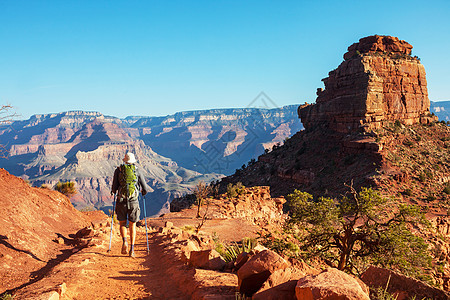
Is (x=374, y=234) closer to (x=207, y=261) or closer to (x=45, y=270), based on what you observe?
(x=207, y=261)

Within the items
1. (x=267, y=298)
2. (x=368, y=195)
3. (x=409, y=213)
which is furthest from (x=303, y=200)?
(x=267, y=298)

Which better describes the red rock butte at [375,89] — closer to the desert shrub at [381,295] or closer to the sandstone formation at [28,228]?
the sandstone formation at [28,228]

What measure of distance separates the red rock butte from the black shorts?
46.8m

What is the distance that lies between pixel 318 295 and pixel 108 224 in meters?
11.4

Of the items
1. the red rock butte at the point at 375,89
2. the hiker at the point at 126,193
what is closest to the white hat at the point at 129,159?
the hiker at the point at 126,193

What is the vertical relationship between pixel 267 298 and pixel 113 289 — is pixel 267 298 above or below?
above

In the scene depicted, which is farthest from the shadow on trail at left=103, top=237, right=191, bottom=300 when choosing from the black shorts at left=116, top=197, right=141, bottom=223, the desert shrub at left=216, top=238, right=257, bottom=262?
the desert shrub at left=216, top=238, right=257, bottom=262

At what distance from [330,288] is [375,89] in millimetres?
53205

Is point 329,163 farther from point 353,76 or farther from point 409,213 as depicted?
point 409,213

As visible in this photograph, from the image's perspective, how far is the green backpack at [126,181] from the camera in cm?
830

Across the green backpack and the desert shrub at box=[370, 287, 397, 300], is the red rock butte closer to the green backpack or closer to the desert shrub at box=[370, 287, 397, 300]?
the green backpack

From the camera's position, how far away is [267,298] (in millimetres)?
4348

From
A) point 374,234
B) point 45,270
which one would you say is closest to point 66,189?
point 45,270

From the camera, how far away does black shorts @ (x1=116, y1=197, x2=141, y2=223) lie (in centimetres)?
828
